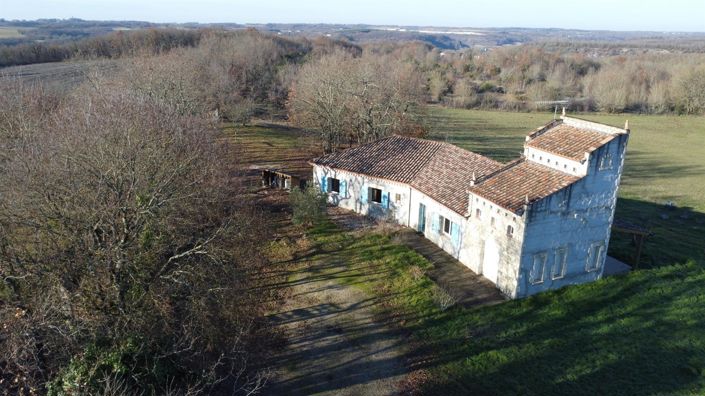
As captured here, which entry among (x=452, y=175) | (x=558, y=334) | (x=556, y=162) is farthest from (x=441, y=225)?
(x=558, y=334)

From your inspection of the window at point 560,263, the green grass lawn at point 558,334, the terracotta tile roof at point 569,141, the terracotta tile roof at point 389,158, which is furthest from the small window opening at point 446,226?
the window at point 560,263

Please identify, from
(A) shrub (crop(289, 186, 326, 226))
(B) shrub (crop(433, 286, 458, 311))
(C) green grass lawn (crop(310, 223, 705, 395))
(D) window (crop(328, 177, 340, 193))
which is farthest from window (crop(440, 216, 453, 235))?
(D) window (crop(328, 177, 340, 193))

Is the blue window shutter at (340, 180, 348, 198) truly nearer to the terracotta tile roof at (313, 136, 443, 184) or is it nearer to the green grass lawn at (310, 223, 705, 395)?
the terracotta tile roof at (313, 136, 443, 184)

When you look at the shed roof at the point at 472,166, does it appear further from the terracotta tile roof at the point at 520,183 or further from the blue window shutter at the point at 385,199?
the blue window shutter at the point at 385,199

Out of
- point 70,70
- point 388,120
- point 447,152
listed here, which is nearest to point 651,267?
point 447,152

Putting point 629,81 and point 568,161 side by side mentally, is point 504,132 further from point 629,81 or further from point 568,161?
point 568,161

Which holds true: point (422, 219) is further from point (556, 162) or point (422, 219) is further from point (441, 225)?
point (556, 162)
